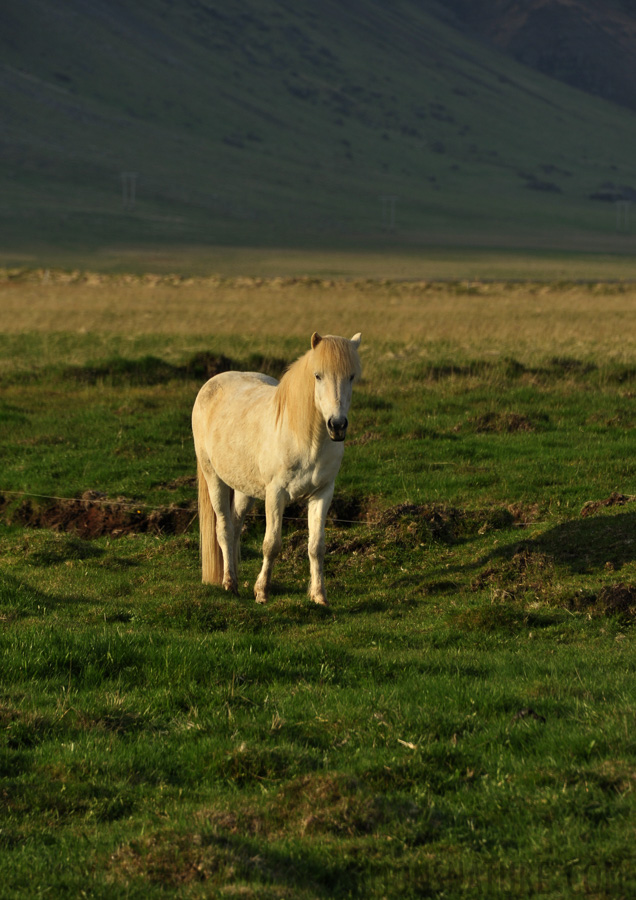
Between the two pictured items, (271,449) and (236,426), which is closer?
(271,449)

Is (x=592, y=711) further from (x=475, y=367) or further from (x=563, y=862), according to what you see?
(x=475, y=367)

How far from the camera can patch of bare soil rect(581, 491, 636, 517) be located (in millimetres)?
12297

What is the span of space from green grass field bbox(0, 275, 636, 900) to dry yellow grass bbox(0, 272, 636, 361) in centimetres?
1092

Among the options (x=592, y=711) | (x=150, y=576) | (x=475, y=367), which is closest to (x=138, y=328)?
(x=475, y=367)

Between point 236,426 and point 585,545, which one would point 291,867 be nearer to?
point 236,426

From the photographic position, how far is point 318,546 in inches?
406

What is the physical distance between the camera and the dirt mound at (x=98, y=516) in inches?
534

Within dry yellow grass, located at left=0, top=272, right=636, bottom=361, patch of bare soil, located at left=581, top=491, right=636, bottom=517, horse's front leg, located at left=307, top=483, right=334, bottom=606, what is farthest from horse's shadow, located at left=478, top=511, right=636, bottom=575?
dry yellow grass, located at left=0, top=272, right=636, bottom=361

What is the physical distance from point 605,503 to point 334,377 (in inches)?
187

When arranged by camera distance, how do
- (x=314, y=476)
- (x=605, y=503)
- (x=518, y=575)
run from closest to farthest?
(x=314, y=476)
(x=518, y=575)
(x=605, y=503)

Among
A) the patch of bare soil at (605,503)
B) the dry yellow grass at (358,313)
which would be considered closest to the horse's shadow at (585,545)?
the patch of bare soil at (605,503)

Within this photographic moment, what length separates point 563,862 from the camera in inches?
→ 189

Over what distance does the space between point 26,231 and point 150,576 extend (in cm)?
Answer: 11799

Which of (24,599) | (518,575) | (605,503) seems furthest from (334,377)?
(605,503)
